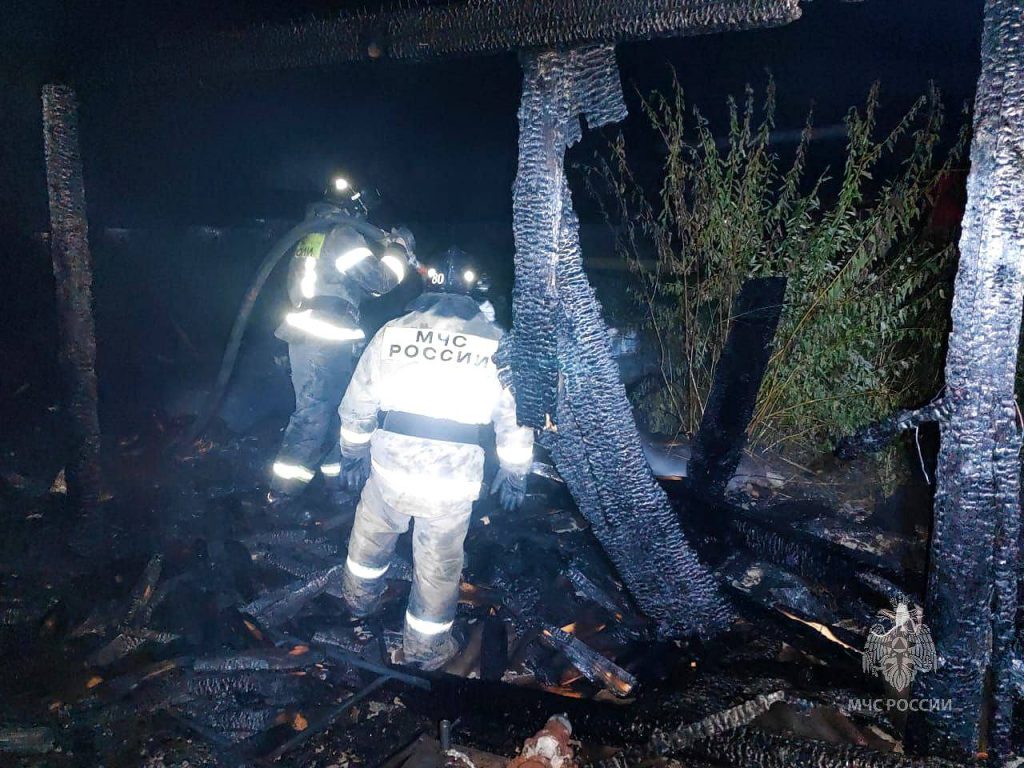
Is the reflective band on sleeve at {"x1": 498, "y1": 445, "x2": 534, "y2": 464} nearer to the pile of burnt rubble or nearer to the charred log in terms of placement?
the pile of burnt rubble

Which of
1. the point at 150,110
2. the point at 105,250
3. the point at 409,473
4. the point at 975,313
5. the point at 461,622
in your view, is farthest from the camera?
the point at 105,250

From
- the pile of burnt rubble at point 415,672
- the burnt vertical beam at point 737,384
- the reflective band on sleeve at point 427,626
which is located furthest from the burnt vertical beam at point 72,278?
the burnt vertical beam at point 737,384

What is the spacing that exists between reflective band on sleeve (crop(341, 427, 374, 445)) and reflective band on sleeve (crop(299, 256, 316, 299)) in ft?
6.01

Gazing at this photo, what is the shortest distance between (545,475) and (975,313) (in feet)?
12.4

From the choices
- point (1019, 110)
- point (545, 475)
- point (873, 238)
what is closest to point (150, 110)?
point (545, 475)

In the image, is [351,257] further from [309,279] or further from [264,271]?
[264,271]

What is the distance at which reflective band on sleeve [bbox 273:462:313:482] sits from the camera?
541cm

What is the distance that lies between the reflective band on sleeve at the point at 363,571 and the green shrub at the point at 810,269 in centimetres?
369

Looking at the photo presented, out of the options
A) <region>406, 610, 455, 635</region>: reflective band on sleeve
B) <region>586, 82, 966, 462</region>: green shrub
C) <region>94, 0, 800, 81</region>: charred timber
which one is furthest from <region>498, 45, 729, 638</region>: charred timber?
<region>586, 82, 966, 462</region>: green shrub

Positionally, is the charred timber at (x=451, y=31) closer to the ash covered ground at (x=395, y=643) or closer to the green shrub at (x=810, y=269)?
the ash covered ground at (x=395, y=643)

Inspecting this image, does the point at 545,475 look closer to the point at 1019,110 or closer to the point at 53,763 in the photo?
the point at 53,763

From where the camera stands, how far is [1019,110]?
6.23 ft

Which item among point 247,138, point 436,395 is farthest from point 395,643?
point 247,138

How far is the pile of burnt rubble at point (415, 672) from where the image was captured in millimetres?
2922
